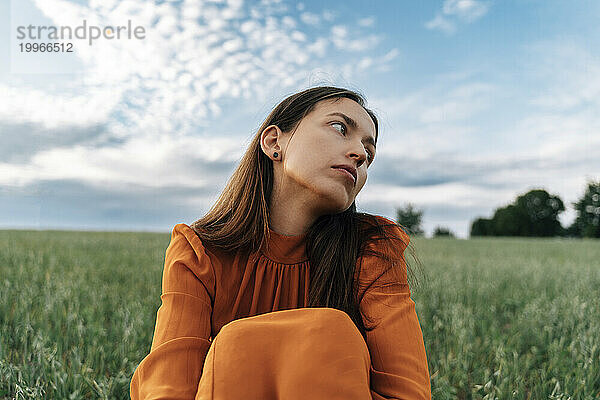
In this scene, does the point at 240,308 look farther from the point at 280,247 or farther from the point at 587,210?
the point at 587,210

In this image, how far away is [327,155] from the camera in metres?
1.82

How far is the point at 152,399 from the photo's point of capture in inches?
59.6

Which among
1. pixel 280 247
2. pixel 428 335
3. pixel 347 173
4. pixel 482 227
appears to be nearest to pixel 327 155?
pixel 347 173

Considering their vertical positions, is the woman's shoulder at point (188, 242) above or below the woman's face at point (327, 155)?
below

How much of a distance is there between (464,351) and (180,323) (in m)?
2.07

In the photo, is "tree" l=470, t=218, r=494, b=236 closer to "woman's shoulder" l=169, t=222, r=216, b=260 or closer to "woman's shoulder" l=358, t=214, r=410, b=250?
"woman's shoulder" l=358, t=214, r=410, b=250

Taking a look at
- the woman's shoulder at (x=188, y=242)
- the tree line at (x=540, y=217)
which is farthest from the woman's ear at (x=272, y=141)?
the tree line at (x=540, y=217)

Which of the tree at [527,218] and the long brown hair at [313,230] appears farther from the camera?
the tree at [527,218]

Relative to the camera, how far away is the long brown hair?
1.97 m

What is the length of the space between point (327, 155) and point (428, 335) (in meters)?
A: 2.18

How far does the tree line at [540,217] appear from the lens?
6431 cm

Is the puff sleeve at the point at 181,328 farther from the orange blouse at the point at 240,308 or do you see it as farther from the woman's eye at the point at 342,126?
the woman's eye at the point at 342,126

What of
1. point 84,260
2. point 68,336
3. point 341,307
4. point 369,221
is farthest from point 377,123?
point 84,260

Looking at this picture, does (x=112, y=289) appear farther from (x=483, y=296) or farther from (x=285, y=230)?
(x=483, y=296)
